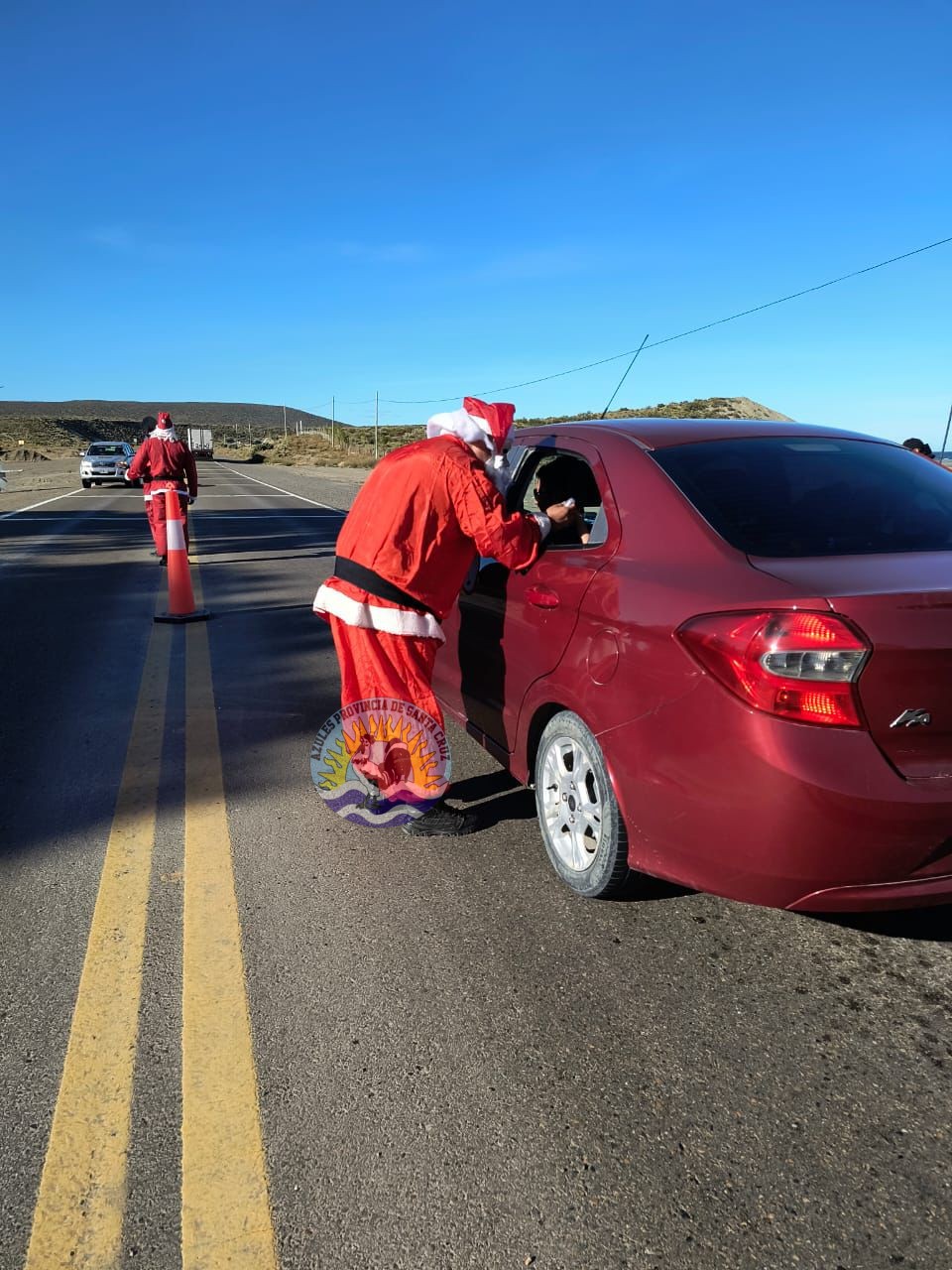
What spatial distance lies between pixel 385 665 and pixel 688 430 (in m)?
1.45

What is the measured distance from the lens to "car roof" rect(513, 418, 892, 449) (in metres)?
3.58

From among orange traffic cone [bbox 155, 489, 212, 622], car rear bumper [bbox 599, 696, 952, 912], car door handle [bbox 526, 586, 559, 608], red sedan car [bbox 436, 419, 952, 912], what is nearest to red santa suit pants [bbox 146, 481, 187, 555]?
orange traffic cone [bbox 155, 489, 212, 622]

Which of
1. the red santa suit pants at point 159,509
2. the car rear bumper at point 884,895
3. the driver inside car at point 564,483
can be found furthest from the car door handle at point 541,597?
the red santa suit pants at point 159,509

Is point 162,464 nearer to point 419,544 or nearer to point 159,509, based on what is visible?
point 159,509

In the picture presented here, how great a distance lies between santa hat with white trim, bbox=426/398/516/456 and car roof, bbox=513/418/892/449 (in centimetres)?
34

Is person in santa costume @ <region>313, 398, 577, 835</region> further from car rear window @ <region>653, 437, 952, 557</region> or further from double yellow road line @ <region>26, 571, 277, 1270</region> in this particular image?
double yellow road line @ <region>26, 571, 277, 1270</region>

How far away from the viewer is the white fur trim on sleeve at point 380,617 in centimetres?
370

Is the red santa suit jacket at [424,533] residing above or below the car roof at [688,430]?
below

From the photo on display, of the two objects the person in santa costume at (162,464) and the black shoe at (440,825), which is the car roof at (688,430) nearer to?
the black shoe at (440,825)

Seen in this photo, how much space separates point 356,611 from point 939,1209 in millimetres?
2516

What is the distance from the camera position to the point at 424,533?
3639 mm

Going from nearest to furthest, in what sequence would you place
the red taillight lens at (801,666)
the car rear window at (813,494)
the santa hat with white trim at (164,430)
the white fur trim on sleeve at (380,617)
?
1. the red taillight lens at (801,666)
2. the car rear window at (813,494)
3. the white fur trim on sleeve at (380,617)
4. the santa hat with white trim at (164,430)

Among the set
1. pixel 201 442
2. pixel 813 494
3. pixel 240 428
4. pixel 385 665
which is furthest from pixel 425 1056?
pixel 240 428

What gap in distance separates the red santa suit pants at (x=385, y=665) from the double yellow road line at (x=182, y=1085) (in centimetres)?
83
